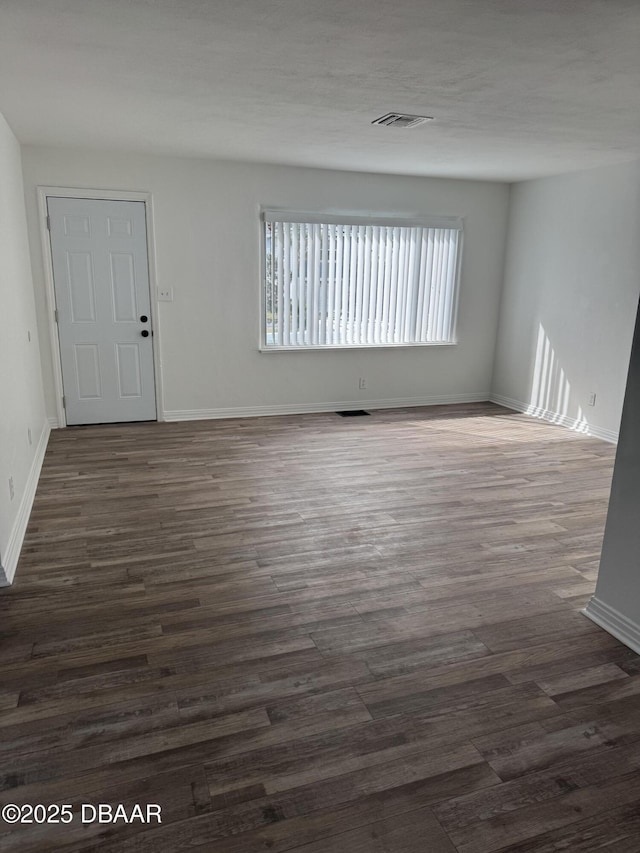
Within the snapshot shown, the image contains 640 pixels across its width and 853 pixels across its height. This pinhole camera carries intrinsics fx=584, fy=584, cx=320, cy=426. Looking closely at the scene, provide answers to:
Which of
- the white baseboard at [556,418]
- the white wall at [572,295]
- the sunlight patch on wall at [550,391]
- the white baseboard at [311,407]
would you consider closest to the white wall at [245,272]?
the white baseboard at [311,407]

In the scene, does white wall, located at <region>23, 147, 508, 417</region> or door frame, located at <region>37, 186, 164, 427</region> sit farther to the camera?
white wall, located at <region>23, 147, 508, 417</region>

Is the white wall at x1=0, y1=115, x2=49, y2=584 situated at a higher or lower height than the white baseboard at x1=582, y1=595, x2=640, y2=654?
higher

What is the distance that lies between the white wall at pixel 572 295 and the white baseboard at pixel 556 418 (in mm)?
12

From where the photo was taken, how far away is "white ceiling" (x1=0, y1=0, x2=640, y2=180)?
2.29 m

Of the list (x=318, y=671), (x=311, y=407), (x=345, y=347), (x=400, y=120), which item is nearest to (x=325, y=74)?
(x=400, y=120)

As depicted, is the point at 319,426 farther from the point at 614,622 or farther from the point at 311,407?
the point at 614,622

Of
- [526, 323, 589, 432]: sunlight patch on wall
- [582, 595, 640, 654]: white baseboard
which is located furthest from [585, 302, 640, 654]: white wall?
[526, 323, 589, 432]: sunlight patch on wall

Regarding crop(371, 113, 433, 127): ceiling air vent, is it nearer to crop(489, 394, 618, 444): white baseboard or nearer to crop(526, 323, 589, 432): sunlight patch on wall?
crop(526, 323, 589, 432): sunlight patch on wall

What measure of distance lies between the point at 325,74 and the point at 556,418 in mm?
4500

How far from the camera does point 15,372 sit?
3783 mm

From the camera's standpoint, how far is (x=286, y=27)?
7.92 feet

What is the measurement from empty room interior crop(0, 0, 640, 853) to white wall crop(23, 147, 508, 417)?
1.2 inches

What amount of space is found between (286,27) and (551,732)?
2875 millimetres

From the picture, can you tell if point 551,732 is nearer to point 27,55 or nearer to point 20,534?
point 20,534
